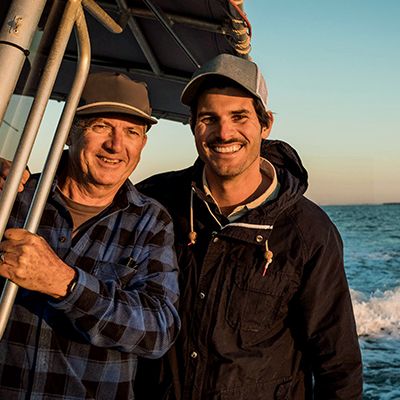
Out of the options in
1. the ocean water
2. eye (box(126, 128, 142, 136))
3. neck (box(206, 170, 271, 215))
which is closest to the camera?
eye (box(126, 128, 142, 136))

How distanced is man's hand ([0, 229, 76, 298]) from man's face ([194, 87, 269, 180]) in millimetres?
1193

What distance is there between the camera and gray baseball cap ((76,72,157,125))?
7.21 feet

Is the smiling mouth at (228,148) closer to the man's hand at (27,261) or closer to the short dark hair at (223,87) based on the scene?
the short dark hair at (223,87)

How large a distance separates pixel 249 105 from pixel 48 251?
143cm

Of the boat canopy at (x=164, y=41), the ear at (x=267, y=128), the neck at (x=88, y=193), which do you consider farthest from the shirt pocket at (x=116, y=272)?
the ear at (x=267, y=128)

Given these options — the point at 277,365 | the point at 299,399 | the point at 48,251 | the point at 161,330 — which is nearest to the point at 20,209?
the point at 48,251

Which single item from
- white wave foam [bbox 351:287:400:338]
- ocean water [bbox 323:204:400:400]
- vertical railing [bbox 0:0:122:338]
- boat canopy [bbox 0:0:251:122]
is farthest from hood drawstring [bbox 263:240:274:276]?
white wave foam [bbox 351:287:400:338]

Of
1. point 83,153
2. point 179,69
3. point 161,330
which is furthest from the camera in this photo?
point 179,69

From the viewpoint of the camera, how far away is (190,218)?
265 centimetres

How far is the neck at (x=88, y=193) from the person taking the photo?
226 centimetres

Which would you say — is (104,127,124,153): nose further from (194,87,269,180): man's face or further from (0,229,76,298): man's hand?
(0,229,76,298): man's hand

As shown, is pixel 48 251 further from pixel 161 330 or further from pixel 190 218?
pixel 190 218

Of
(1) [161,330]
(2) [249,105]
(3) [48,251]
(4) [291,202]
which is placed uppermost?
(2) [249,105]

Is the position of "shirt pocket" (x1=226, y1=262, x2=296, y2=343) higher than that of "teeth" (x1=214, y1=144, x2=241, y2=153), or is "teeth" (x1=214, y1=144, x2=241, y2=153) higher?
"teeth" (x1=214, y1=144, x2=241, y2=153)
